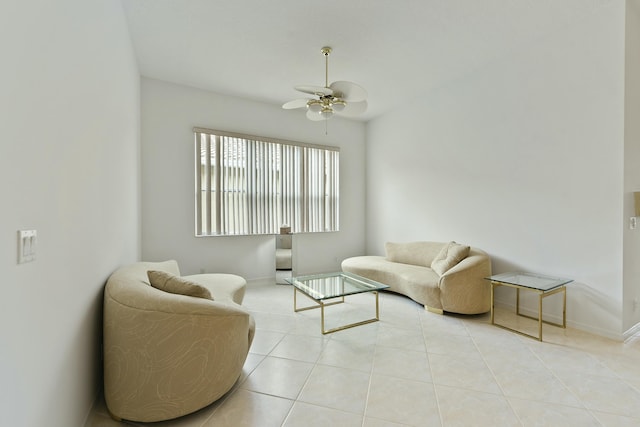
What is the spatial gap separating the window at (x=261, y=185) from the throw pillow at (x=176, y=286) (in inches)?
101

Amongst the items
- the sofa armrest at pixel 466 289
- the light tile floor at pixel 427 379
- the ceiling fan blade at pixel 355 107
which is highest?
the ceiling fan blade at pixel 355 107

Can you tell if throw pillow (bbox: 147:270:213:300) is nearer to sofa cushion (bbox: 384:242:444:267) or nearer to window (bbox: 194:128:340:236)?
window (bbox: 194:128:340:236)

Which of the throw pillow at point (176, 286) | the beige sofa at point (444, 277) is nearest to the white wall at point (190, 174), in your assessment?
the beige sofa at point (444, 277)

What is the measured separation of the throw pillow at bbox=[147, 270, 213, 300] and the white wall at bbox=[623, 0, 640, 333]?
3821mm

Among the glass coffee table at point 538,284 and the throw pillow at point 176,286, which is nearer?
the throw pillow at point 176,286

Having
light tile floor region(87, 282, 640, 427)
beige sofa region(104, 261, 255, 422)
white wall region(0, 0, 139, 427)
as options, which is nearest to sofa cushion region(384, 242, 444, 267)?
light tile floor region(87, 282, 640, 427)

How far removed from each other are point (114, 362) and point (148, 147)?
3312mm

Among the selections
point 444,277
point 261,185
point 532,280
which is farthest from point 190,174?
point 532,280

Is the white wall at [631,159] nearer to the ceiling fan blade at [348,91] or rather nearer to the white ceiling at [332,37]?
the white ceiling at [332,37]

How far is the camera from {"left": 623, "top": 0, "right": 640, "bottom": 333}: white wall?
280 centimetres

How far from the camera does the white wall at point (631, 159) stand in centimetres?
280

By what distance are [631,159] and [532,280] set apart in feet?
4.88

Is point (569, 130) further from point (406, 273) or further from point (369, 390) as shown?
point (369, 390)

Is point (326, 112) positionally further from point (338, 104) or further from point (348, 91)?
point (348, 91)
